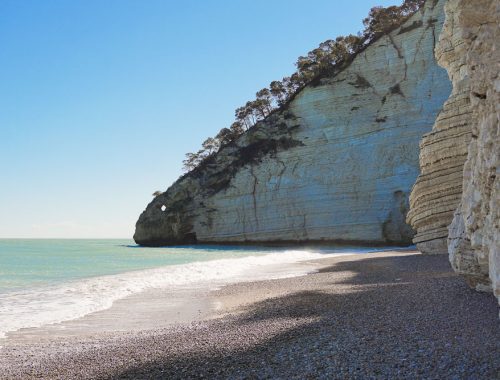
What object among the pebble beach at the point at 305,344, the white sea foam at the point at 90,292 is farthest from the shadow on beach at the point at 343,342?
the white sea foam at the point at 90,292

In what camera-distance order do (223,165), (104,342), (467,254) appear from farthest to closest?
1. (223,165)
2. (467,254)
3. (104,342)

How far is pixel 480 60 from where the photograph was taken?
466 cm

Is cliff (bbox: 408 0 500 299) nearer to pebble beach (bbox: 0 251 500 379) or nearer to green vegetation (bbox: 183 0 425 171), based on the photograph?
pebble beach (bbox: 0 251 500 379)

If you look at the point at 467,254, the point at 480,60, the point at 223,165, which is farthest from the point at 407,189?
the point at 480,60

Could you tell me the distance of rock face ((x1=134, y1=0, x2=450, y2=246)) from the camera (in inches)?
1336

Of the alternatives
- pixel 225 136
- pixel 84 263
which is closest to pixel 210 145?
pixel 225 136

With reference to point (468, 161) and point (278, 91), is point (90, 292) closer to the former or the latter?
point (468, 161)

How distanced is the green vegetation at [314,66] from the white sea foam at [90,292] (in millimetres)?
25877

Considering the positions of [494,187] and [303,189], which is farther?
[303,189]

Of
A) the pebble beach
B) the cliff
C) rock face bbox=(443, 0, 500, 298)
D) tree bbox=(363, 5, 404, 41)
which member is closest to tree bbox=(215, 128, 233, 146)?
tree bbox=(363, 5, 404, 41)

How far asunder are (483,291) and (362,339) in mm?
3368

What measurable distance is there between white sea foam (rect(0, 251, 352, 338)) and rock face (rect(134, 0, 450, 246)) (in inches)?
650

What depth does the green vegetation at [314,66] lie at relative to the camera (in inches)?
1789

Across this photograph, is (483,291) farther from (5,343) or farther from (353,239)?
(353,239)
